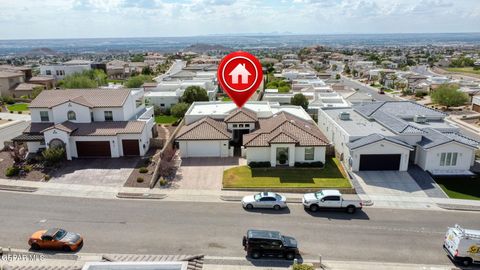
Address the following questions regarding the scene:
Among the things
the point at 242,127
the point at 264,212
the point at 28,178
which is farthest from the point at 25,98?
the point at 264,212

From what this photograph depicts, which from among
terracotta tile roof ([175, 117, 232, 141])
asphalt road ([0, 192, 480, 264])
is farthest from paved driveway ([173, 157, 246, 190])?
asphalt road ([0, 192, 480, 264])

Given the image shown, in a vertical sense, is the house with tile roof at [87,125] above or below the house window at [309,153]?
above

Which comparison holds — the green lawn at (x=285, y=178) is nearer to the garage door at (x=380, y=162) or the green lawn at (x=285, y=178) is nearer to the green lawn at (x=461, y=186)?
the garage door at (x=380, y=162)

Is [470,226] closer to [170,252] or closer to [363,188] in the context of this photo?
[363,188]

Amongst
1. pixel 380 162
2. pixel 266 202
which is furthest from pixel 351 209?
pixel 380 162

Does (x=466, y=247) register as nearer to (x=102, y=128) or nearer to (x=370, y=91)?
(x=102, y=128)

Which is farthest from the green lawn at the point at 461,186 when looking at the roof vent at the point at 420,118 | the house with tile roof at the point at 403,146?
the roof vent at the point at 420,118
